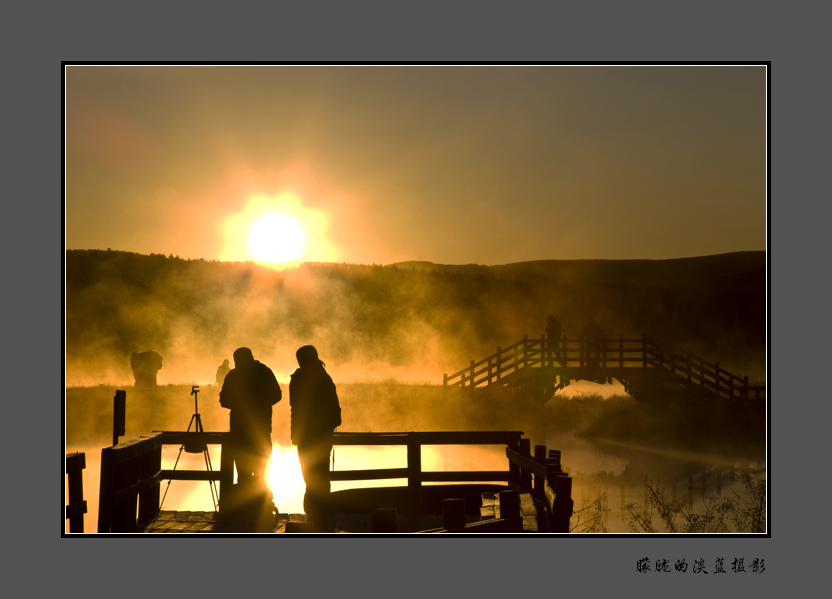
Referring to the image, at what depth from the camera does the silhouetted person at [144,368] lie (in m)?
34.1

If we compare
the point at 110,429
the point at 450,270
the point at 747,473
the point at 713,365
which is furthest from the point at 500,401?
the point at 450,270

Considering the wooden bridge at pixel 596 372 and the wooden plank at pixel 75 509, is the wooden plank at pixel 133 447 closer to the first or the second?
the wooden plank at pixel 75 509

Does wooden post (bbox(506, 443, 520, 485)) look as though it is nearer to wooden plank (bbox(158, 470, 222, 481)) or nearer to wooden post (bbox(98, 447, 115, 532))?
wooden plank (bbox(158, 470, 222, 481))

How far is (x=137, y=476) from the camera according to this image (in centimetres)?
1061

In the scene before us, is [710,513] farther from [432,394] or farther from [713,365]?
[432,394]

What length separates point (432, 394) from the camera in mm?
28812

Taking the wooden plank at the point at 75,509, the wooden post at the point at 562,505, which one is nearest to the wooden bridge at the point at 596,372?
the wooden plank at the point at 75,509

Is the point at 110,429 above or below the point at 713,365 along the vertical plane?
below

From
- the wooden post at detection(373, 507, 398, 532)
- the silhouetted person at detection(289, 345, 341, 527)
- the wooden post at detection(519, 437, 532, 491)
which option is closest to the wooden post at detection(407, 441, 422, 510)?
the silhouetted person at detection(289, 345, 341, 527)

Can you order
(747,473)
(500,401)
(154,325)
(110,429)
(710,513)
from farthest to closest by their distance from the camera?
(154,325), (500,401), (110,429), (747,473), (710,513)

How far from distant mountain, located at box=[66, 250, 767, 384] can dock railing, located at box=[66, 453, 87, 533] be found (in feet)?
66.0

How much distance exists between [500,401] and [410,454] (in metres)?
16.5

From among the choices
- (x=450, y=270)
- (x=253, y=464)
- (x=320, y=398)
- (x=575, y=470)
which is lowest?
(x=575, y=470)

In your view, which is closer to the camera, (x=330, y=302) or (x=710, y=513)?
(x=710, y=513)
